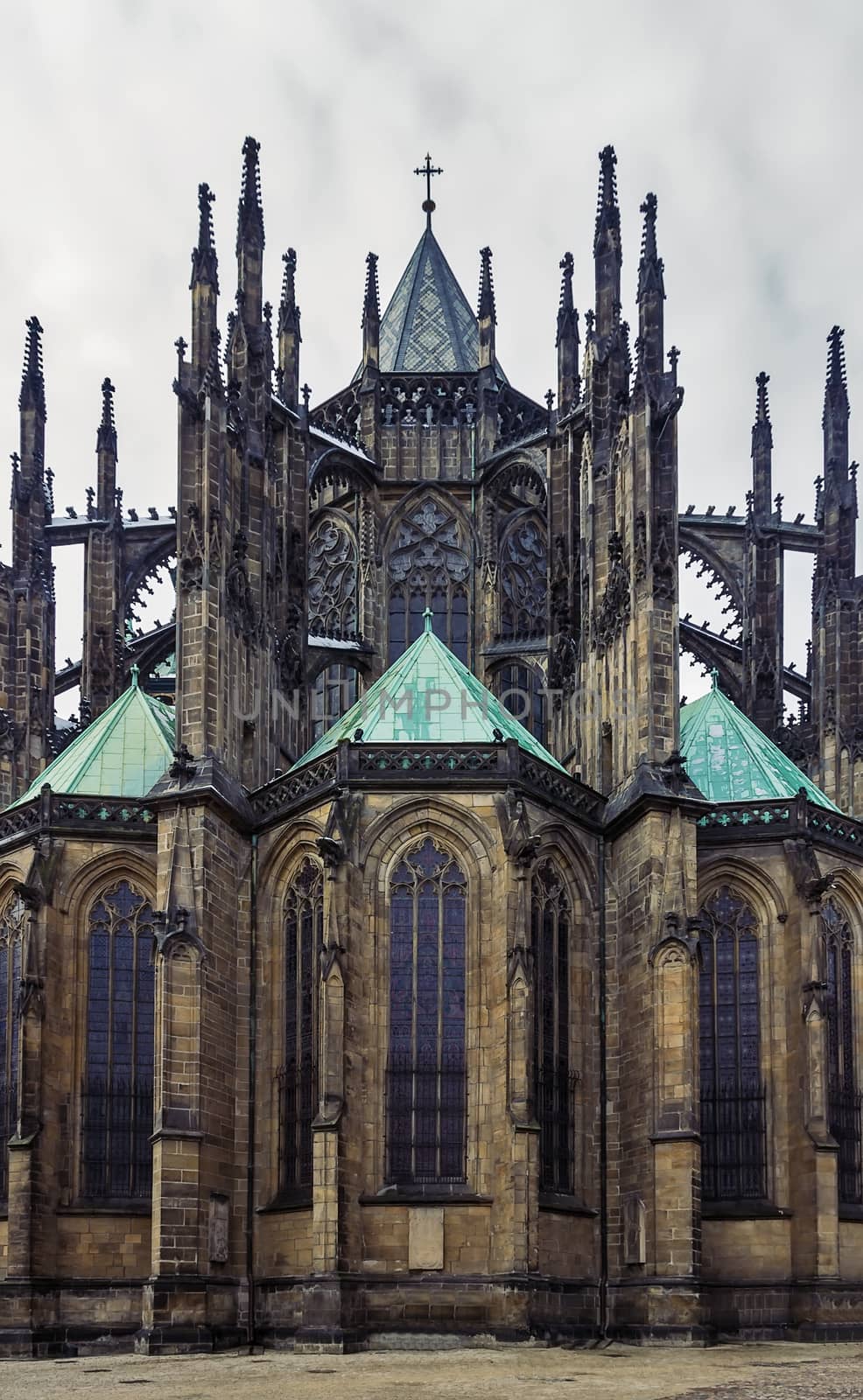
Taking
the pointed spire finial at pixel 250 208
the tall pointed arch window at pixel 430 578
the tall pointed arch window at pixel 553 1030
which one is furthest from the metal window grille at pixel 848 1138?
the pointed spire finial at pixel 250 208

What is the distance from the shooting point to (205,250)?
40.8 m

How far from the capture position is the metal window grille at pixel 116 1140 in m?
37.0

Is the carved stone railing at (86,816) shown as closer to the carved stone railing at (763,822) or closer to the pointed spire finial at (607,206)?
the carved stone railing at (763,822)

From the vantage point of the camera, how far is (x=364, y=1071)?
35000 millimetres

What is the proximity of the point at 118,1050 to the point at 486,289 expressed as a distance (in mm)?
25870

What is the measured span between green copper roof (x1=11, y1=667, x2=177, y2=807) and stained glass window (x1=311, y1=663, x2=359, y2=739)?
7.37 metres

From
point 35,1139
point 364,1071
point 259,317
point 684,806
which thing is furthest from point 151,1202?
point 259,317

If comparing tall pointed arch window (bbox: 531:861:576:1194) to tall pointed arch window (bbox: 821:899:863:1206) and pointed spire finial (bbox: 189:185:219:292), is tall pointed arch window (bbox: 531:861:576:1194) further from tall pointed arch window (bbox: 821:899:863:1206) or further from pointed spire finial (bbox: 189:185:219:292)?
pointed spire finial (bbox: 189:185:219:292)

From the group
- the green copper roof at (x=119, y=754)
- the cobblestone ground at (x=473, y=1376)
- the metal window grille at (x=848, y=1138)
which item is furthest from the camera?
the green copper roof at (x=119, y=754)

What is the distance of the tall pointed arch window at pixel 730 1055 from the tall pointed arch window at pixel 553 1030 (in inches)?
119

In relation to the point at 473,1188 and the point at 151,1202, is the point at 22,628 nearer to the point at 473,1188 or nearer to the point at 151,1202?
the point at 151,1202

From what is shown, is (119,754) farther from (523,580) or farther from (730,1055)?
(730,1055)

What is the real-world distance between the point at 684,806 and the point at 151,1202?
1322 cm

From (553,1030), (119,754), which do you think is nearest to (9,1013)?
(119,754)
